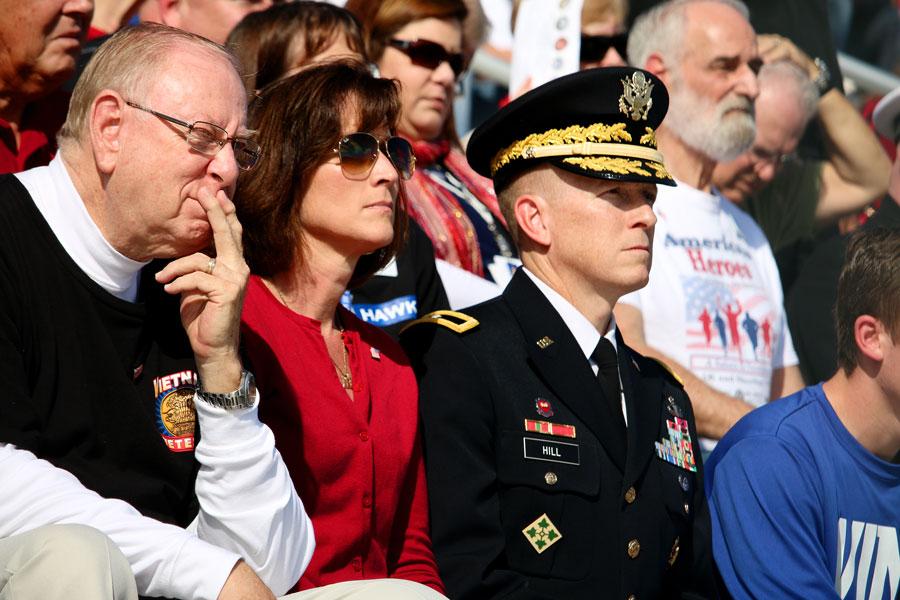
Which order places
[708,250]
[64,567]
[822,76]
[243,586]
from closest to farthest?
[64,567], [243,586], [708,250], [822,76]

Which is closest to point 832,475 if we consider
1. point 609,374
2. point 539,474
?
point 609,374

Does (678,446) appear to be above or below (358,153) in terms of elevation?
below

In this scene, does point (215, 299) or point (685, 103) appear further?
point (685, 103)

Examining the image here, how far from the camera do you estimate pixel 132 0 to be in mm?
5582

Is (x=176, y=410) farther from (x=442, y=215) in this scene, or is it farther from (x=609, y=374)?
(x=442, y=215)

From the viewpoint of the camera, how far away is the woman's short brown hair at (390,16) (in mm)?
5402

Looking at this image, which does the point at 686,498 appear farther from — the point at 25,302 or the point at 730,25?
the point at 730,25

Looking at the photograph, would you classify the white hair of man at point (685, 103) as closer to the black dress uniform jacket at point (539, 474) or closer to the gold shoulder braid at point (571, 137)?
the gold shoulder braid at point (571, 137)

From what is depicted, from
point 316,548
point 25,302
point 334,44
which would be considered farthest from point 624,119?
point 25,302

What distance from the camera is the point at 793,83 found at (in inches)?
279

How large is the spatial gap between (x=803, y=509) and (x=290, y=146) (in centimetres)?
178

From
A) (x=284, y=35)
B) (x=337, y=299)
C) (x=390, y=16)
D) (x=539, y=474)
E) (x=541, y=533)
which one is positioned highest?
(x=284, y=35)

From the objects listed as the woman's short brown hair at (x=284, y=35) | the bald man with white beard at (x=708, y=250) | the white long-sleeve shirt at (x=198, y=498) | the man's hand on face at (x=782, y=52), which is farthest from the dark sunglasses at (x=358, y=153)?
the man's hand on face at (x=782, y=52)

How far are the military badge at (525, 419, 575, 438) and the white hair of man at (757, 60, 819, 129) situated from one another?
352 centimetres
